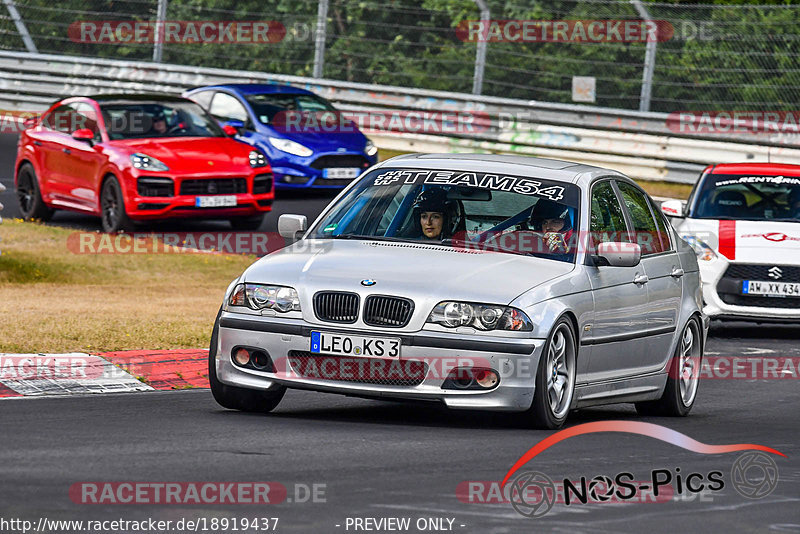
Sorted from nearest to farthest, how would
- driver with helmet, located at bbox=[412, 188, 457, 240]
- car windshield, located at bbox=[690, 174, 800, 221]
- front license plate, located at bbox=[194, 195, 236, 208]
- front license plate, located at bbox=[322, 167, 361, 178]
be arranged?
driver with helmet, located at bbox=[412, 188, 457, 240] → car windshield, located at bbox=[690, 174, 800, 221] → front license plate, located at bbox=[194, 195, 236, 208] → front license plate, located at bbox=[322, 167, 361, 178]

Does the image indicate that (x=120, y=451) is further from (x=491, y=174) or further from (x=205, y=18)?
(x=205, y=18)

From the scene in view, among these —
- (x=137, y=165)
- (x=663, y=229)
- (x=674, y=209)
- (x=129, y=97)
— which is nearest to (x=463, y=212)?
(x=663, y=229)

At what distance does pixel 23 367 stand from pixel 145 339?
174cm

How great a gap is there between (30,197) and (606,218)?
1261 cm

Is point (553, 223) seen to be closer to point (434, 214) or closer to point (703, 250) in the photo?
point (434, 214)

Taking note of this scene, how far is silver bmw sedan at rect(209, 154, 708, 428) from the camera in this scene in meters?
8.61

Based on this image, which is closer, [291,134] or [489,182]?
[489,182]

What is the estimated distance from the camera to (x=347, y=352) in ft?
28.2

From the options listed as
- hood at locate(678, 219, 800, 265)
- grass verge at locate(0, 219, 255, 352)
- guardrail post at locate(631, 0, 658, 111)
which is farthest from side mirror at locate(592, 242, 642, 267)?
guardrail post at locate(631, 0, 658, 111)

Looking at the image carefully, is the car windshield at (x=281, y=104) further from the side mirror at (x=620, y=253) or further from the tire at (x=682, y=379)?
the side mirror at (x=620, y=253)

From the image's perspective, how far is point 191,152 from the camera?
64.5ft

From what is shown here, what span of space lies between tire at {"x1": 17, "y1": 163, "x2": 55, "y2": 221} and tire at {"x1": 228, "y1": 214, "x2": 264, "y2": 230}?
2405 millimetres

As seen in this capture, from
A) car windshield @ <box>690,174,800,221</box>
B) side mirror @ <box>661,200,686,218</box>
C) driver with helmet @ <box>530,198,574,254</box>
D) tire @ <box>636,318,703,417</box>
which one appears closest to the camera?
driver with helmet @ <box>530,198,574,254</box>

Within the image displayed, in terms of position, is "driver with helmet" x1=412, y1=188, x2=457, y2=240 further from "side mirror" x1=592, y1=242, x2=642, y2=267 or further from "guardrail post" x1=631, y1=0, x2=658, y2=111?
"guardrail post" x1=631, y1=0, x2=658, y2=111
